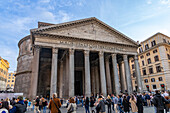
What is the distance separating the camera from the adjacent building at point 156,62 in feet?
92.7

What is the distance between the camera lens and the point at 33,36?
1625 cm

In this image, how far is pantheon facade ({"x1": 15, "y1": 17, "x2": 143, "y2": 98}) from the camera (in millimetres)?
15873

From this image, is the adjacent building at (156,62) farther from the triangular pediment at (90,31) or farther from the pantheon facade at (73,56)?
the triangular pediment at (90,31)

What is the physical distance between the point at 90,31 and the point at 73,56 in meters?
5.35

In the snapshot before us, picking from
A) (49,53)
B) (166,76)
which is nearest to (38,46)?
(49,53)

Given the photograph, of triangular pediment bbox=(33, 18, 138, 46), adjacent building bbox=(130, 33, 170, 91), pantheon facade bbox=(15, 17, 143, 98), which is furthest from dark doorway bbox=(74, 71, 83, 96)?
adjacent building bbox=(130, 33, 170, 91)

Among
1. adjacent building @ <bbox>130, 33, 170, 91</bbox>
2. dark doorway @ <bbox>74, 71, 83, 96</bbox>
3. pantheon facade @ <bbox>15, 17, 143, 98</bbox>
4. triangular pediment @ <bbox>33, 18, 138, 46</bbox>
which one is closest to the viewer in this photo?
pantheon facade @ <bbox>15, 17, 143, 98</bbox>

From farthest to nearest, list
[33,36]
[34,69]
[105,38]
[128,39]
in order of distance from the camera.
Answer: [128,39]
[105,38]
[33,36]
[34,69]

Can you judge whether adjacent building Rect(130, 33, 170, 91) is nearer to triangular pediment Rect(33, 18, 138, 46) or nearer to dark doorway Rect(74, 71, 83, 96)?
triangular pediment Rect(33, 18, 138, 46)

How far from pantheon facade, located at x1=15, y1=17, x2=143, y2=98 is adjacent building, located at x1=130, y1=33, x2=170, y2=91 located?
1165cm

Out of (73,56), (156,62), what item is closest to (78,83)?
(73,56)

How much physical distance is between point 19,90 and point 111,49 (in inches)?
880

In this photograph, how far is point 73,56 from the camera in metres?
17.2

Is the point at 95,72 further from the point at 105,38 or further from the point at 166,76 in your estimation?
the point at 166,76
